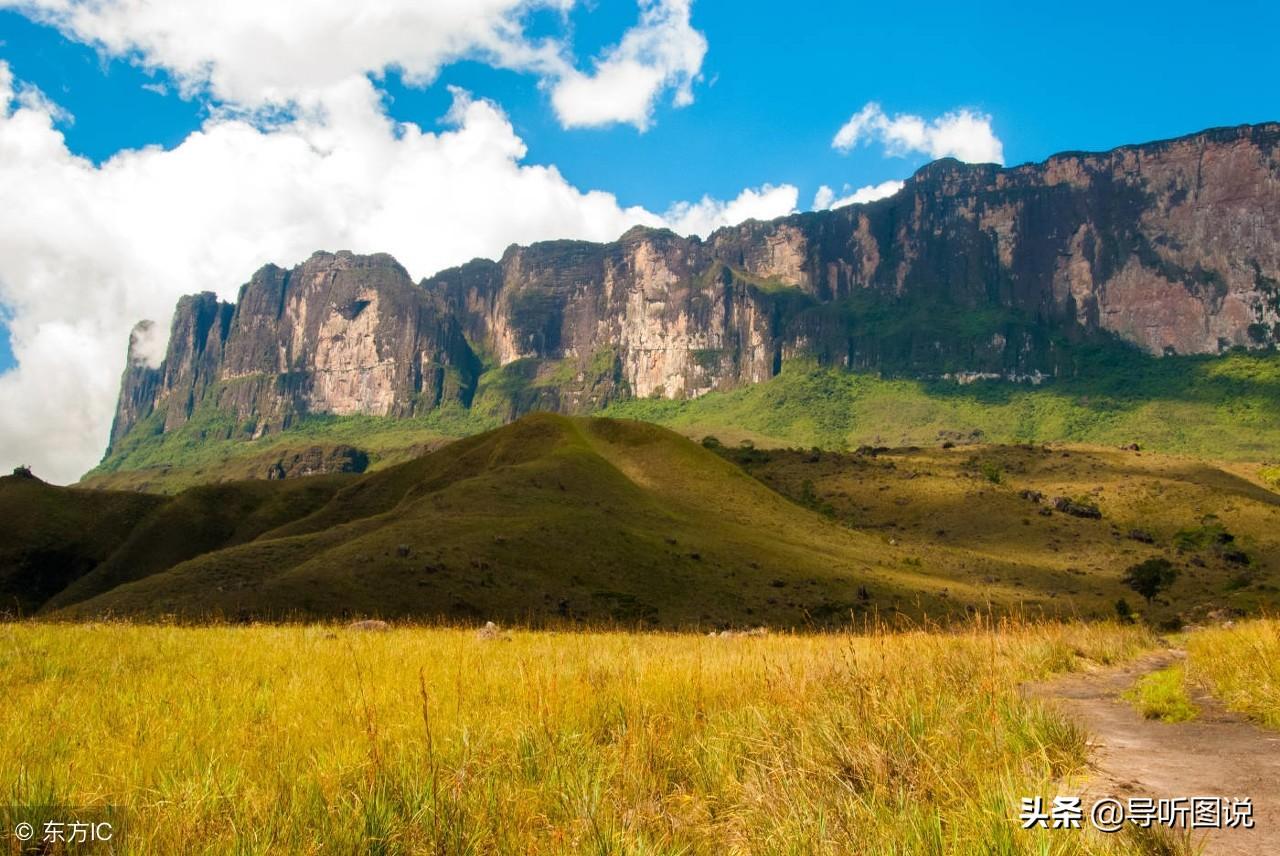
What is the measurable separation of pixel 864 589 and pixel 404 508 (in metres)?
34.6

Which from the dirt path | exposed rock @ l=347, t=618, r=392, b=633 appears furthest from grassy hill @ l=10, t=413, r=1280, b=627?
A: exposed rock @ l=347, t=618, r=392, b=633

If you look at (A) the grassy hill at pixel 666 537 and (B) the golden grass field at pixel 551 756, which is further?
(A) the grassy hill at pixel 666 537

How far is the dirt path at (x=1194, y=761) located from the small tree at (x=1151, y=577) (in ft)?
194

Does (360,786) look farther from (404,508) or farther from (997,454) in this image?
(997,454)

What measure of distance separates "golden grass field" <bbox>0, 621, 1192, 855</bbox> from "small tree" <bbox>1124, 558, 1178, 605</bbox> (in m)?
60.9

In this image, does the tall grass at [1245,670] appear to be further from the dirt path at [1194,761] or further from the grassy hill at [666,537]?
the grassy hill at [666,537]

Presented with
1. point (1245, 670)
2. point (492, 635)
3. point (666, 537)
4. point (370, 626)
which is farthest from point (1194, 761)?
point (666, 537)

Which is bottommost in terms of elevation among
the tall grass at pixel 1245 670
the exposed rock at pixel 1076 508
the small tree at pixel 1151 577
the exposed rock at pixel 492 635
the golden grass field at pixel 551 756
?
the small tree at pixel 1151 577

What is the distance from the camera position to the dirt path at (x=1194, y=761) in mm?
4875

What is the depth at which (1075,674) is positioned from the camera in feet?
44.2

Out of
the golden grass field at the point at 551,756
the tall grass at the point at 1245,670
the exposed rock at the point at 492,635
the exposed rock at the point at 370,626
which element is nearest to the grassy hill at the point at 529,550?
the exposed rock at the point at 370,626

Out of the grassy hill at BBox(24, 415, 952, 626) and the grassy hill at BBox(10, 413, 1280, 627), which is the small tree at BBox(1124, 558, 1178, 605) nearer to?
the grassy hill at BBox(10, 413, 1280, 627)

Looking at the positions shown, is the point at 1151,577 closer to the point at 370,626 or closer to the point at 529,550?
the point at 529,550

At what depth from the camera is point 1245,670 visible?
10383mm
